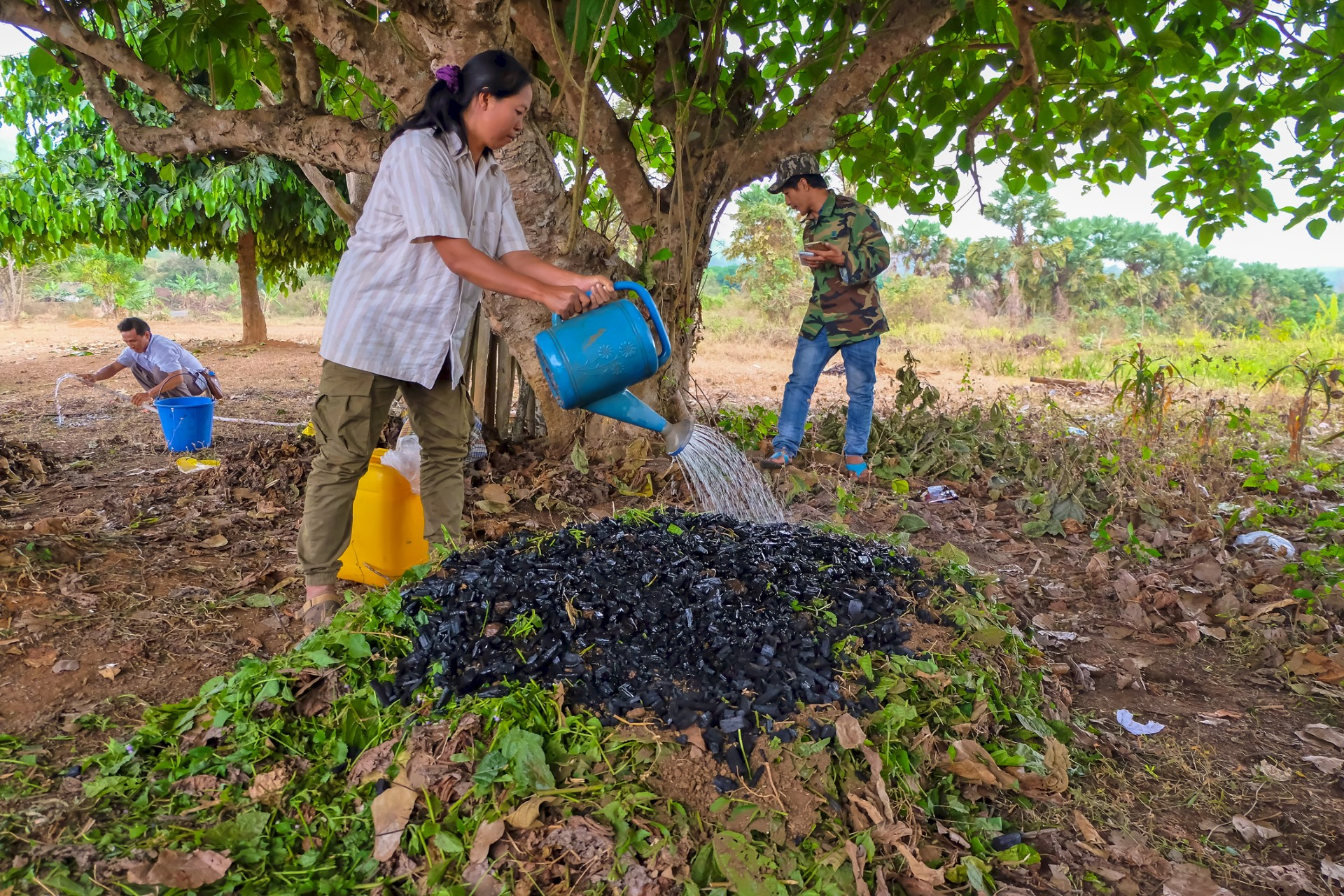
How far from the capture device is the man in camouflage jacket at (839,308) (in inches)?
167

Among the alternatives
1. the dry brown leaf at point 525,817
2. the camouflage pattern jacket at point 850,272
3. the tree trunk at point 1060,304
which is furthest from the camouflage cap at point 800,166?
the tree trunk at point 1060,304

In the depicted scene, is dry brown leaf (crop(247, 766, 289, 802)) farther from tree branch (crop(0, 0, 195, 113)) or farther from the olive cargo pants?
tree branch (crop(0, 0, 195, 113))

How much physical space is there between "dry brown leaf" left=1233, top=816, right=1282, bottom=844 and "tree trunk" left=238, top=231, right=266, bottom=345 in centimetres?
1252

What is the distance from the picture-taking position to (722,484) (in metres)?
3.56

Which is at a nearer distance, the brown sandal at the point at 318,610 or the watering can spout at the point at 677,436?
the brown sandal at the point at 318,610

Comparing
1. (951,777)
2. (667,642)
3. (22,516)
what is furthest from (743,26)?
(22,516)

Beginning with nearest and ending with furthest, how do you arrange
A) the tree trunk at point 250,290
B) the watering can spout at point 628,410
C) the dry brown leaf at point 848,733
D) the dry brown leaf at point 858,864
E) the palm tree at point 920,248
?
1. the dry brown leaf at point 858,864
2. the dry brown leaf at point 848,733
3. the watering can spout at point 628,410
4. the tree trunk at point 250,290
5. the palm tree at point 920,248

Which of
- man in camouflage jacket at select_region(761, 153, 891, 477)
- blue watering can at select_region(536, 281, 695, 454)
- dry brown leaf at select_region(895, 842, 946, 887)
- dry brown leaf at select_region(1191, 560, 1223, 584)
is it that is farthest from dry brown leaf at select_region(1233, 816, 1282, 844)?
man in camouflage jacket at select_region(761, 153, 891, 477)

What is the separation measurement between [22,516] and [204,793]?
9.23ft

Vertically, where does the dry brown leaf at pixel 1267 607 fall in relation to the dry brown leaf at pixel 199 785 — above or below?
above

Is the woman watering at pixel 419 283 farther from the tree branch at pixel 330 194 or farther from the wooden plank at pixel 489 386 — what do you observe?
the wooden plank at pixel 489 386

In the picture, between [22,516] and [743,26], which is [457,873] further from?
[743,26]

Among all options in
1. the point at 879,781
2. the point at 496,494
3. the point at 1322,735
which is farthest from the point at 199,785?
the point at 1322,735

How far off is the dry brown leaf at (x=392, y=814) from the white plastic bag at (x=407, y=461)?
1430 mm
